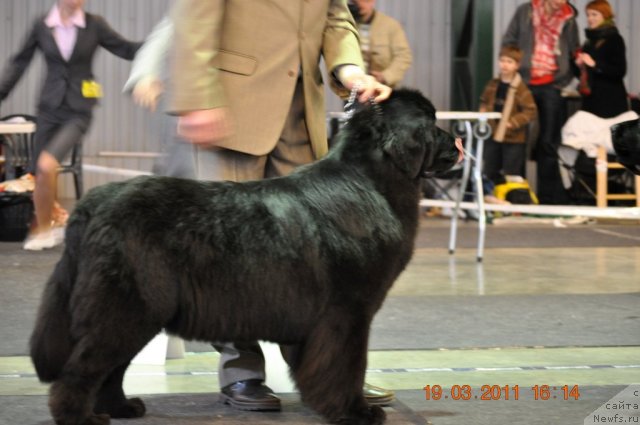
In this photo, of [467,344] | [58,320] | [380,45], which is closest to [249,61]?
[58,320]

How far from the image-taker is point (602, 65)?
1091cm

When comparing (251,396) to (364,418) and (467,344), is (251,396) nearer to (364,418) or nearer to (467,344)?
(364,418)

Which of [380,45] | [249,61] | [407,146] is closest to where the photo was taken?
[407,146]

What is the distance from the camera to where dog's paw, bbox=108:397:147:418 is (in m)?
3.18

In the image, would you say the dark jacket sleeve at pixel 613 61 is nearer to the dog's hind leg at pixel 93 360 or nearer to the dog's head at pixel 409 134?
the dog's head at pixel 409 134

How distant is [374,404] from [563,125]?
8.54 m

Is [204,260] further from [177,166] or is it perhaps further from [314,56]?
[177,166]

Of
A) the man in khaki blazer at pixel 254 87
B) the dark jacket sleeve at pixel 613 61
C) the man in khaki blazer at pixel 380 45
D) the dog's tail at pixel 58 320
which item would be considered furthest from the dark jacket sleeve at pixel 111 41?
the dark jacket sleeve at pixel 613 61

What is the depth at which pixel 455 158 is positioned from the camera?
10.3 feet

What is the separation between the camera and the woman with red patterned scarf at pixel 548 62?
11102mm

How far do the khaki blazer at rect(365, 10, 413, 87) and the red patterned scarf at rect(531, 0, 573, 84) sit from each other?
2910mm

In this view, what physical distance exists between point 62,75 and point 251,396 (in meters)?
4.64

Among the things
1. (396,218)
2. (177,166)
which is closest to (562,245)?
(177,166)

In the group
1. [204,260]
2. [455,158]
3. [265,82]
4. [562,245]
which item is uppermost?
[265,82]
